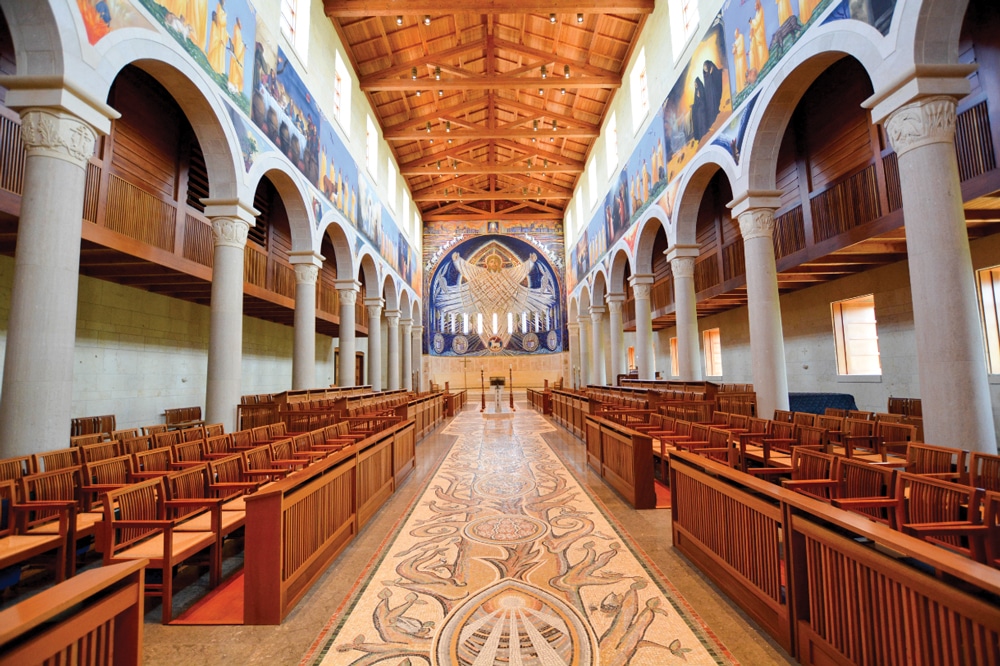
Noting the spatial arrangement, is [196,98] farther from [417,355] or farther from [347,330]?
[417,355]

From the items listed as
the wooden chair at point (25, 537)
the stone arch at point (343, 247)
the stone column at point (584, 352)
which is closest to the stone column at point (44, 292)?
the wooden chair at point (25, 537)

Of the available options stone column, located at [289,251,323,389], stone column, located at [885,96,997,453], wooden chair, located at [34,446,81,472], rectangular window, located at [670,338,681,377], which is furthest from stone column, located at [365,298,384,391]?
stone column, located at [885,96,997,453]

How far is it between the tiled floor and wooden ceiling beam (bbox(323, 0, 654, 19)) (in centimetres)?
1293

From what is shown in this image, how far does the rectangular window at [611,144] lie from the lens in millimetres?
16625

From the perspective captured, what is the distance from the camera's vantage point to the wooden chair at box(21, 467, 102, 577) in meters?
3.00

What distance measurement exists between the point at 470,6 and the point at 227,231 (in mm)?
8865

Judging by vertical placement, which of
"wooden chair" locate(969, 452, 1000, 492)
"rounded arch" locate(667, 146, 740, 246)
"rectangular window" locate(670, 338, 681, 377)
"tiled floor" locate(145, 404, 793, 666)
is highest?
"rounded arch" locate(667, 146, 740, 246)

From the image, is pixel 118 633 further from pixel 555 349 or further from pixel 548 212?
pixel 548 212

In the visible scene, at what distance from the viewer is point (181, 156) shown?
→ 9.42 m

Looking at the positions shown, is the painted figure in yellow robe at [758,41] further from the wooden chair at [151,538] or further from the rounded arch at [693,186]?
the wooden chair at [151,538]

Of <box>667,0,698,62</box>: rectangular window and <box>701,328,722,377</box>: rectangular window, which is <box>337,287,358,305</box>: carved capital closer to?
<box>667,0,698,62</box>: rectangular window

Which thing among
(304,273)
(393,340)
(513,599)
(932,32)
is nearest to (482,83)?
(304,273)

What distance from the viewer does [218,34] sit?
768 cm

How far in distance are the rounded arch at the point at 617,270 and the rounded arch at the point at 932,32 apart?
10.5 meters
